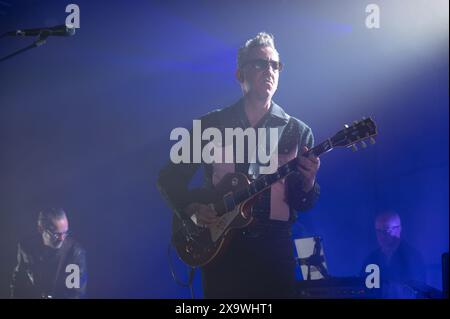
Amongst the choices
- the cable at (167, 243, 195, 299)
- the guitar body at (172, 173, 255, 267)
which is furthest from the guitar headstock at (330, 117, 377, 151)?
the cable at (167, 243, 195, 299)

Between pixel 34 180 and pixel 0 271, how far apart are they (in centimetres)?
65

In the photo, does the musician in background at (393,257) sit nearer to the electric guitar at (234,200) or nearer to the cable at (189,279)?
the electric guitar at (234,200)

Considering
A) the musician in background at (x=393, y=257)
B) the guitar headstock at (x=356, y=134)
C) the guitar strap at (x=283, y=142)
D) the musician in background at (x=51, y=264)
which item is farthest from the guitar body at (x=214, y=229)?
the musician in background at (x=393, y=257)

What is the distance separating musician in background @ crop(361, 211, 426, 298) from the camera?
3244 mm

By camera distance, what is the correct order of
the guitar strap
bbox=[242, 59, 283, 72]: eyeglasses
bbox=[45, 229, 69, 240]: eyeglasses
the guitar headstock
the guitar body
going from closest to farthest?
the guitar headstock < the guitar body < the guitar strap < bbox=[242, 59, 283, 72]: eyeglasses < bbox=[45, 229, 69, 240]: eyeglasses

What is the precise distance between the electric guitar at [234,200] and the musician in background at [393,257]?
1.98 ft

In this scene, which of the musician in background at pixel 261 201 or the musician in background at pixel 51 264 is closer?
the musician in background at pixel 261 201

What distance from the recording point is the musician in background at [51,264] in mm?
3395

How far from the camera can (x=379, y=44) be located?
3377 millimetres

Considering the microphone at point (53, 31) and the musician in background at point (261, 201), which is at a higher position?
the microphone at point (53, 31)

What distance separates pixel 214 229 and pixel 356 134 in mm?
981

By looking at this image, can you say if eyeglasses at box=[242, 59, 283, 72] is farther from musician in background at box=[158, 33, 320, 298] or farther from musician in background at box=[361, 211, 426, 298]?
musician in background at box=[361, 211, 426, 298]

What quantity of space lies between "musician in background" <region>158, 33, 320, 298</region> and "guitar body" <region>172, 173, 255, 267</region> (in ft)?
0.16

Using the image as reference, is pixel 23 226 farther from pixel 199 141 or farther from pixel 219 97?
pixel 219 97
